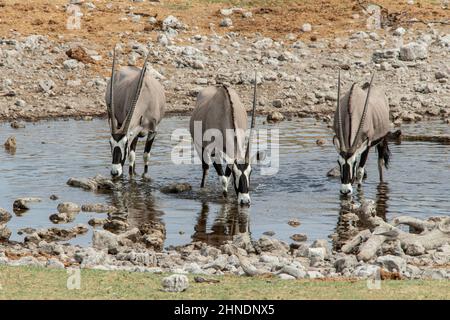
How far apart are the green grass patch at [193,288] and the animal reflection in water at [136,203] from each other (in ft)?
15.6

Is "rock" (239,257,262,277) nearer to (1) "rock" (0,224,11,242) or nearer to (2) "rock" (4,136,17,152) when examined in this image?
(1) "rock" (0,224,11,242)

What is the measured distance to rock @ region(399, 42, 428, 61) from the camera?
2888cm

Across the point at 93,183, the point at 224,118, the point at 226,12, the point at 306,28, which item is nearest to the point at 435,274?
the point at 224,118

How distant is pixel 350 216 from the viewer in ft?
47.8

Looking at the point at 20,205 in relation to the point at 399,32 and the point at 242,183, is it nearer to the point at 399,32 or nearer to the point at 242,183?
the point at 242,183

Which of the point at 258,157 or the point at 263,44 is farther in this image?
the point at 263,44

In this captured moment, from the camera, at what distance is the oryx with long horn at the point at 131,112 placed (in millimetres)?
17062

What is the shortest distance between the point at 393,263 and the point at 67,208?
5747 millimetres

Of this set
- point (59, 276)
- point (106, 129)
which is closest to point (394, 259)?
point (59, 276)

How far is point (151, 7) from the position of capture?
110ft

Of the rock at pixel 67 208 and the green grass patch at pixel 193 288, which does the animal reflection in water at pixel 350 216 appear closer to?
the green grass patch at pixel 193 288

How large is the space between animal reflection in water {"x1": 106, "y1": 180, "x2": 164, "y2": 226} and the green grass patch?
476 cm

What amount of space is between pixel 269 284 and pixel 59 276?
1959mm

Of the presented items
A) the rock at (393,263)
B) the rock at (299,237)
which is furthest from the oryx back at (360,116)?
the rock at (393,263)
